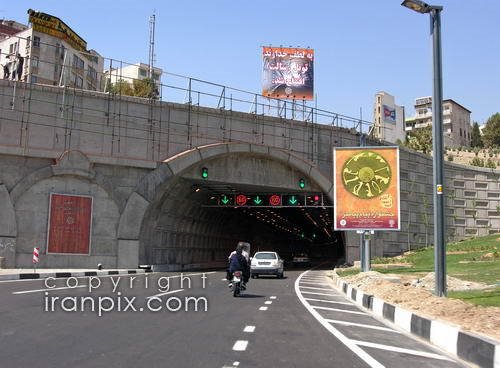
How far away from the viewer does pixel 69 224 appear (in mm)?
33438

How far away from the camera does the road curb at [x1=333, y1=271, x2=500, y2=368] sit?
7789mm

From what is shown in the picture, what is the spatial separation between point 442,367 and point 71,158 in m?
29.7

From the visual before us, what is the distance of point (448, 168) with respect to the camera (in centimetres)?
5900

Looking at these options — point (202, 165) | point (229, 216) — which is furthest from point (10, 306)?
point (229, 216)

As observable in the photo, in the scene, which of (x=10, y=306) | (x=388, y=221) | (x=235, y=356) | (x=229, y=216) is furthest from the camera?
(x=229, y=216)

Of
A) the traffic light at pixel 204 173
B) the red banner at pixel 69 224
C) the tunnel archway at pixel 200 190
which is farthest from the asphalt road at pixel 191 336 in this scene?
the traffic light at pixel 204 173

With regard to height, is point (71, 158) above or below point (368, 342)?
above

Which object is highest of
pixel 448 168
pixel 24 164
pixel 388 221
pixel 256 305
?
pixel 448 168

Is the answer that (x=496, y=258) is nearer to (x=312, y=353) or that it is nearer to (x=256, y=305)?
(x=256, y=305)

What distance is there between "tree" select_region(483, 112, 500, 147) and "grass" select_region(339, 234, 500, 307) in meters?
95.1

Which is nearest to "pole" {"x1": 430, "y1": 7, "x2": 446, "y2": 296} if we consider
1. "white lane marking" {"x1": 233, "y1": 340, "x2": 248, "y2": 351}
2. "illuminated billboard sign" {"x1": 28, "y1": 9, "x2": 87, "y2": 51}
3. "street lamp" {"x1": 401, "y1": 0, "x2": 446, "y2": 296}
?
"street lamp" {"x1": 401, "y1": 0, "x2": 446, "y2": 296}

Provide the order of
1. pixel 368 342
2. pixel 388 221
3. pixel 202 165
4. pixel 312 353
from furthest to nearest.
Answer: pixel 202 165 → pixel 388 221 → pixel 368 342 → pixel 312 353

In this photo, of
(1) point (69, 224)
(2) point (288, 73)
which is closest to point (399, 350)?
(1) point (69, 224)

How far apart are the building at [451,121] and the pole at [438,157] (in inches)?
4879
